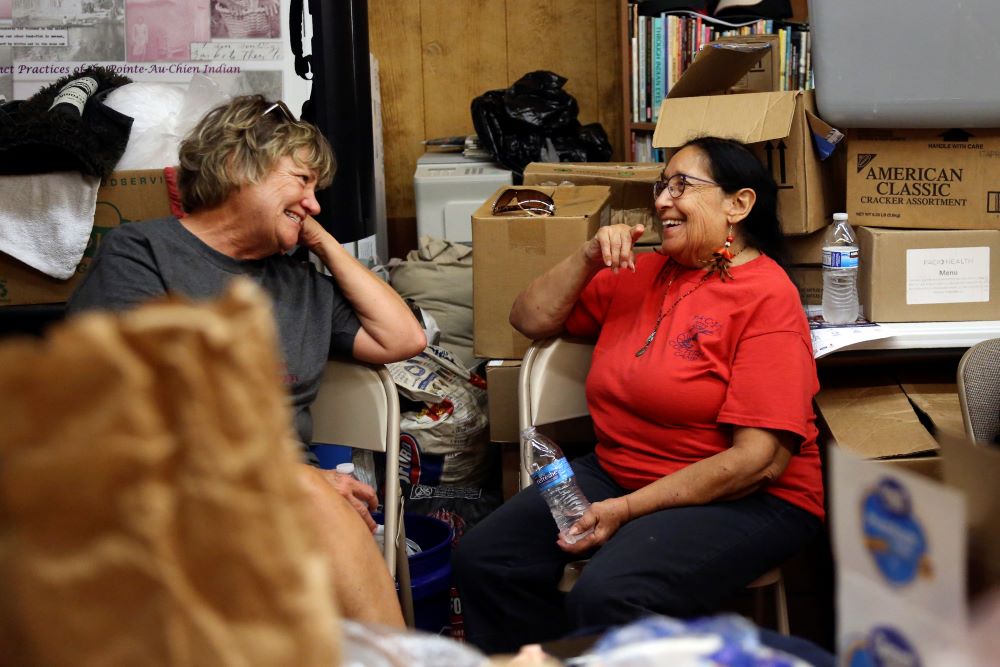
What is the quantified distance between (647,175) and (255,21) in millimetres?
1089

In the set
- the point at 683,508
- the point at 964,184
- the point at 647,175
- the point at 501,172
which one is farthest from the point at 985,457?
the point at 501,172

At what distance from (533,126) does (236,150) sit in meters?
1.71

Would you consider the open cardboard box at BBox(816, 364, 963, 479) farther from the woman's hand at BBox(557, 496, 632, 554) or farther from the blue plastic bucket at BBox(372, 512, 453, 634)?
the blue plastic bucket at BBox(372, 512, 453, 634)

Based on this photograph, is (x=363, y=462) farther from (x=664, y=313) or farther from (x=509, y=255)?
(x=664, y=313)

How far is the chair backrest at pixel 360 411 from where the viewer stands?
1.98 m

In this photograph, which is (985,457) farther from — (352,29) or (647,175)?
(352,29)

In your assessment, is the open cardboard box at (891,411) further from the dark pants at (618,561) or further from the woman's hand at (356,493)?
the woman's hand at (356,493)

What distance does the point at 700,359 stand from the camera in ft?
6.21

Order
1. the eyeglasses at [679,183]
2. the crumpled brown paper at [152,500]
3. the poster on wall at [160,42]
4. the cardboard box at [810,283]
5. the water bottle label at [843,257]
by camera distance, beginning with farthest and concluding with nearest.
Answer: the poster on wall at [160,42] → the cardboard box at [810,283] → the water bottle label at [843,257] → the eyeglasses at [679,183] → the crumpled brown paper at [152,500]

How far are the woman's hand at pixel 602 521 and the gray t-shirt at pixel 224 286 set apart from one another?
1.82 ft

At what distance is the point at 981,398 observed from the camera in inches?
72.8

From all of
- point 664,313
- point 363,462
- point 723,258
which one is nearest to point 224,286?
point 363,462

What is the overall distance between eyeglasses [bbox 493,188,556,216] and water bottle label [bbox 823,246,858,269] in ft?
2.10

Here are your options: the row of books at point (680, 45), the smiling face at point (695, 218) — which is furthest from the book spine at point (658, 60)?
the smiling face at point (695, 218)
